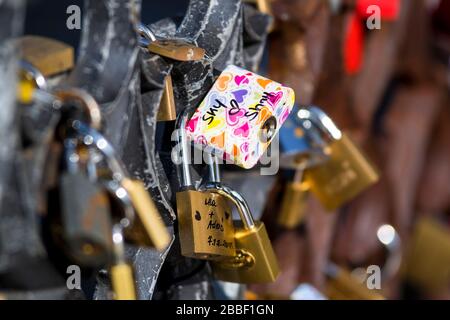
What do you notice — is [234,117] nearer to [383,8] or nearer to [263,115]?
[263,115]

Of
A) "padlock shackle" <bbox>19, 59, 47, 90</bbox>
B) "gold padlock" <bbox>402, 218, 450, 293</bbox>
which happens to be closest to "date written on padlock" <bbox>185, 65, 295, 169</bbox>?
"padlock shackle" <bbox>19, 59, 47, 90</bbox>

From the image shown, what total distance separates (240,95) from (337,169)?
38cm

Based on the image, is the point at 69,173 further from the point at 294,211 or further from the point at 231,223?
the point at 294,211

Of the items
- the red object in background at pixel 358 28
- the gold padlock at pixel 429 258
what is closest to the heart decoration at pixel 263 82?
the red object in background at pixel 358 28

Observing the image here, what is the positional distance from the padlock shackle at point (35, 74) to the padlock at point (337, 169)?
511mm

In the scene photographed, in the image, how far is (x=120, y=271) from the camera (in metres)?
0.77

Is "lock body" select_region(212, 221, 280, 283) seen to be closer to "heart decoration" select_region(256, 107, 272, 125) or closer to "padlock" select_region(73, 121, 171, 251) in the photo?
"heart decoration" select_region(256, 107, 272, 125)

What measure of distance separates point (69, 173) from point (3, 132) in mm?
57

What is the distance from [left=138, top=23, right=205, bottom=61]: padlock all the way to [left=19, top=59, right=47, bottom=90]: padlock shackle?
0.49 feet

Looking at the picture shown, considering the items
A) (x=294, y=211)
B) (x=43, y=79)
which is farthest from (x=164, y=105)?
(x=294, y=211)

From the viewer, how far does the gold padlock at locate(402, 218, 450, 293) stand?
1867 mm

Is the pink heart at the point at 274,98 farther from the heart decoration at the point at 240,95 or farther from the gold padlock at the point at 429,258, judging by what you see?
the gold padlock at the point at 429,258

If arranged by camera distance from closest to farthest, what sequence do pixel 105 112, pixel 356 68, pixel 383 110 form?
1. pixel 105 112
2. pixel 356 68
3. pixel 383 110
